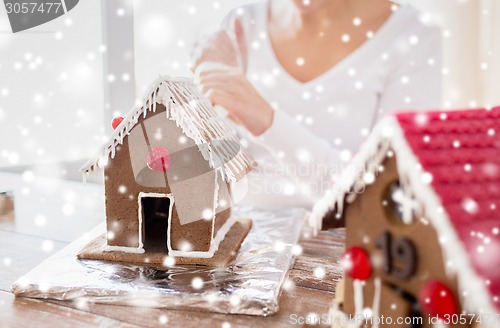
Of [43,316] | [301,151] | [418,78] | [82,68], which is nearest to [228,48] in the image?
[301,151]

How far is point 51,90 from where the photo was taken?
2.02 m

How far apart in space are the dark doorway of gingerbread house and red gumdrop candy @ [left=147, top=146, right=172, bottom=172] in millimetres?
94

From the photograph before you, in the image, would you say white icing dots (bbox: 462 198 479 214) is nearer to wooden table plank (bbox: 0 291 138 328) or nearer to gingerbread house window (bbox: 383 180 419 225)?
gingerbread house window (bbox: 383 180 419 225)

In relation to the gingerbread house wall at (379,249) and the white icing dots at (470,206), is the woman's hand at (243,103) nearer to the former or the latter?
the gingerbread house wall at (379,249)

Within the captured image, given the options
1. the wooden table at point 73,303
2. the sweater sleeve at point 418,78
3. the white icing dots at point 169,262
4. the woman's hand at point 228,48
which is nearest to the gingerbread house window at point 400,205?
the wooden table at point 73,303

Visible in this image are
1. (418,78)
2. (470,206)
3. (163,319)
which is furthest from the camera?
(418,78)

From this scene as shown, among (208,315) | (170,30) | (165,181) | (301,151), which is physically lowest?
(208,315)

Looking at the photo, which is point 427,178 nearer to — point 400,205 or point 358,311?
point 400,205

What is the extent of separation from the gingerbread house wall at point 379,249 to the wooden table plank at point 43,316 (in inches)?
13.9

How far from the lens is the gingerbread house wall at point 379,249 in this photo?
2.04ft

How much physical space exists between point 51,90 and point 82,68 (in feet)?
0.50

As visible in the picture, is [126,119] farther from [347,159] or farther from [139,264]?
[347,159]

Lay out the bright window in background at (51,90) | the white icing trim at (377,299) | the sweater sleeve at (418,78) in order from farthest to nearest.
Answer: the bright window in background at (51,90) → the sweater sleeve at (418,78) → the white icing trim at (377,299)

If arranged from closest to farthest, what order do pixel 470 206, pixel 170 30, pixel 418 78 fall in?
1. pixel 470 206
2. pixel 418 78
3. pixel 170 30
